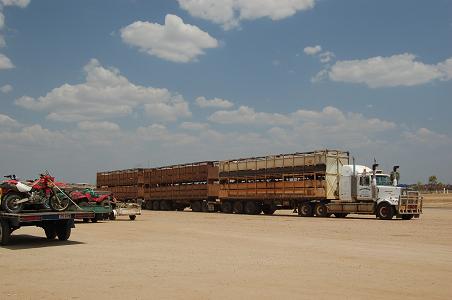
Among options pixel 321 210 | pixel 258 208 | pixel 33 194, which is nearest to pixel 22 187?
pixel 33 194

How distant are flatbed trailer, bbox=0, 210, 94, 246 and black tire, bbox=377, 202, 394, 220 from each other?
17.4m

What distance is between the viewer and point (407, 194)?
2627cm

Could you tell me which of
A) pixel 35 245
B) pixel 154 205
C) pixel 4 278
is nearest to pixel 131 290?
pixel 4 278

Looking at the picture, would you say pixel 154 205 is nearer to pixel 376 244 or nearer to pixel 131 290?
pixel 376 244

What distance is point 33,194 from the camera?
13.9 m

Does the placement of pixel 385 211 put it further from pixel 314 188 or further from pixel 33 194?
pixel 33 194

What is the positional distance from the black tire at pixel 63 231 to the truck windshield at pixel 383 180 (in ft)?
58.7

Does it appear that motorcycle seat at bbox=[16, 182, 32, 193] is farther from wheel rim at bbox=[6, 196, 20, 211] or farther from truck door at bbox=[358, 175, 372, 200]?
truck door at bbox=[358, 175, 372, 200]

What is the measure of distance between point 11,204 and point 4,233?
813 millimetres

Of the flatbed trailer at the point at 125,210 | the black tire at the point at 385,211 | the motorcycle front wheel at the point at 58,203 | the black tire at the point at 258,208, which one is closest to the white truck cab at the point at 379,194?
the black tire at the point at 385,211

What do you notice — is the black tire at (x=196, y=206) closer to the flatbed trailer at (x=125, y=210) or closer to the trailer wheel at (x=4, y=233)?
the flatbed trailer at (x=125, y=210)

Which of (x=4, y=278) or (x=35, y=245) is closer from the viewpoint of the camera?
(x=4, y=278)

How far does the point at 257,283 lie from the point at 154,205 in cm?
3533

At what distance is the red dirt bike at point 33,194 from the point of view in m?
13.8
